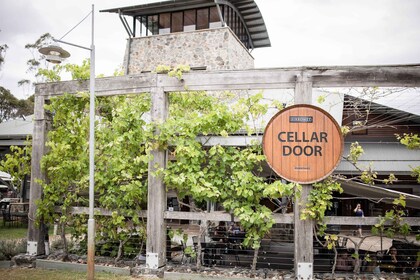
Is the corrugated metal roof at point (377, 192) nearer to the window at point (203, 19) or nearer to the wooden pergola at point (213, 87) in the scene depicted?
the wooden pergola at point (213, 87)

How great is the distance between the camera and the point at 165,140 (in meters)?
6.45

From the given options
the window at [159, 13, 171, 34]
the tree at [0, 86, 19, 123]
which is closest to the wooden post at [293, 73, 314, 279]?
the window at [159, 13, 171, 34]

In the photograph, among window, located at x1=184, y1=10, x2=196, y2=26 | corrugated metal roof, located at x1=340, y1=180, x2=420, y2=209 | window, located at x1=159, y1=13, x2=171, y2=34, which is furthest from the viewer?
window, located at x1=159, y1=13, x2=171, y2=34

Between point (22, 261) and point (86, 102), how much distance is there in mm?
3453

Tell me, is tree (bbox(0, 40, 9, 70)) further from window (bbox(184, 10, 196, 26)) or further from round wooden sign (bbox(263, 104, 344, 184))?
round wooden sign (bbox(263, 104, 344, 184))

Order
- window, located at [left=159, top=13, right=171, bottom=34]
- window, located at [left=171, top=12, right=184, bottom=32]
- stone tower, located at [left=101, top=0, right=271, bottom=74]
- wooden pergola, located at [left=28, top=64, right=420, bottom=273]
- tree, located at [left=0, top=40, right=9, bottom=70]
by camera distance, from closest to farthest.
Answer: wooden pergola, located at [left=28, top=64, right=420, bottom=273], stone tower, located at [left=101, top=0, right=271, bottom=74], window, located at [left=171, top=12, right=184, bottom=32], window, located at [left=159, top=13, right=171, bottom=34], tree, located at [left=0, top=40, right=9, bottom=70]

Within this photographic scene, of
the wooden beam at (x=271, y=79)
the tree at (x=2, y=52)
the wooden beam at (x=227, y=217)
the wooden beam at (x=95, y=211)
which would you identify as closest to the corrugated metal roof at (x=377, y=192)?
the wooden beam at (x=227, y=217)

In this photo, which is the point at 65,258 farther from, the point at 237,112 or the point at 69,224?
the point at 237,112

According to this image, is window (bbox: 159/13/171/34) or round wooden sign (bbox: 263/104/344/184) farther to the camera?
window (bbox: 159/13/171/34)

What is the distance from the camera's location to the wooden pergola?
19.6ft

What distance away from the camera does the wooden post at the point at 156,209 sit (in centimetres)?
651

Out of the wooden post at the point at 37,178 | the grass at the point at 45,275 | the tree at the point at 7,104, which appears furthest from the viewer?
the tree at the point at 7,104

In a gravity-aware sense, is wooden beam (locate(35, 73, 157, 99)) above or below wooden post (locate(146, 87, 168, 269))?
above

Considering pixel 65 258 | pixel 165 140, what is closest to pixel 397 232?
pixel 165 140
